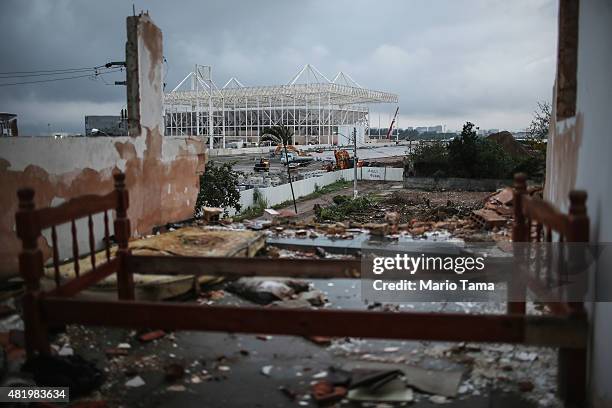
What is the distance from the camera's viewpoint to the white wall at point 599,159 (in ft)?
8.18

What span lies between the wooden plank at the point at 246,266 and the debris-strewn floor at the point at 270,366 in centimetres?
46

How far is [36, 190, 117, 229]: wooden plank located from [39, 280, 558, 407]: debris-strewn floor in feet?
3.05

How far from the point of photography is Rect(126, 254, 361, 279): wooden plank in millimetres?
3779

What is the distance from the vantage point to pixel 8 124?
1144 centimetres

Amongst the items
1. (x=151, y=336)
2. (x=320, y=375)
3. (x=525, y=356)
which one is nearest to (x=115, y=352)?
(x=151, y=336)

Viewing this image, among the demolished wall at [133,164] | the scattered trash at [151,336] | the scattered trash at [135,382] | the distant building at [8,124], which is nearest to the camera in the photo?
the scattered trash at [135,382]

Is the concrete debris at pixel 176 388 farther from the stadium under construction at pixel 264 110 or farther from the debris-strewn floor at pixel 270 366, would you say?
the stadium under construction at pixel 264 110

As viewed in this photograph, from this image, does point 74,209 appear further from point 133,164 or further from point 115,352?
point 133,164

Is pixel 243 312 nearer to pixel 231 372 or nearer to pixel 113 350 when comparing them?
pixel 231 372

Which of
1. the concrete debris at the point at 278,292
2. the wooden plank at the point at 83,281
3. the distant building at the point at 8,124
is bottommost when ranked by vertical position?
the concrete debris at the point at 278,292

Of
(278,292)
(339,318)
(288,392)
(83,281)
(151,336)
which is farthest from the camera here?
(278,292)

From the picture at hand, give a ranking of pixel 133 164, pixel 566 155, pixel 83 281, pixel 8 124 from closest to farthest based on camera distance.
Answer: pixel 83 281
pixel 566 155
pixel 133 164
pixel 8 124

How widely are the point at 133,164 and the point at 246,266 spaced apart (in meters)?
3.69

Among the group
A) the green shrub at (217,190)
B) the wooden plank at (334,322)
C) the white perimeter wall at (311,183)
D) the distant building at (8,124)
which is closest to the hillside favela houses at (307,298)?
the wooden plank at (334,322)
